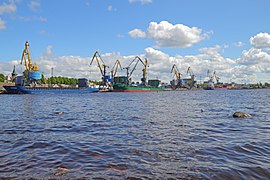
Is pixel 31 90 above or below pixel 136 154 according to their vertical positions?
below

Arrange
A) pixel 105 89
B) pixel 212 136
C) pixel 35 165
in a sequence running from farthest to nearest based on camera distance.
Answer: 1. pixel 105 89
2. pixel 212 136
3. pixel 35 165

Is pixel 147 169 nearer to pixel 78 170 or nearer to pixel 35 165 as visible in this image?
pixel 78 170

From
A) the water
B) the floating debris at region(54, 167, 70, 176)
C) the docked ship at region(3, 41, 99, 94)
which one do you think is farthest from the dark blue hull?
the floating debris at region(54, 167, 70, 176)

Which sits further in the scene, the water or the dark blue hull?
the dark blue hull

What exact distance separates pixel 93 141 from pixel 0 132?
759 centimetres

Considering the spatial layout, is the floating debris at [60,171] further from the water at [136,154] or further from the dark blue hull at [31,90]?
the dark blue hull at [31,90]

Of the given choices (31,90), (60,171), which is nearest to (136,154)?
(60,171)

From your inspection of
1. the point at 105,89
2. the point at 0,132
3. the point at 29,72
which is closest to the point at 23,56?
the point at 29,72

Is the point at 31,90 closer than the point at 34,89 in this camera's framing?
Yes

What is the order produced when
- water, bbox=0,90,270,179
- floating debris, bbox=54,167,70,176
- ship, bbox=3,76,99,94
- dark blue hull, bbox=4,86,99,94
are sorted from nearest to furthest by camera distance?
floating debris, bbox=54,167,70,176, water, bbox=0,90,270,179, dark blue hull, bbox=4,86,99,94, ship, bbox=3,76,99,94

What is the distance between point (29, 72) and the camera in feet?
438

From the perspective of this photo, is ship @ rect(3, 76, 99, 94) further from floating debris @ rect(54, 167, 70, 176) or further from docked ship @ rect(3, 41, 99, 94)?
floating debris @ rect(54, 167, 70, 176)

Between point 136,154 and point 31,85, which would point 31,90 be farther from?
point 136,154

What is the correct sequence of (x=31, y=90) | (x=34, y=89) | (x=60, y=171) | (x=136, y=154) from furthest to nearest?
(x=34, y=89)
(x=31, y=90)
(x=136, y=154)
(x=60, y=171)
